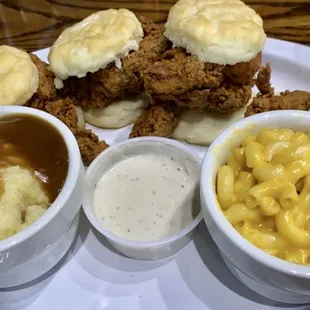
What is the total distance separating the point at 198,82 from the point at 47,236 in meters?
0.72

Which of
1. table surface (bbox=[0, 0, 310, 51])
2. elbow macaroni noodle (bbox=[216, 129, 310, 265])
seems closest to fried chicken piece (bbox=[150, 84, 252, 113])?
elbow macaroni noodle (bbox=[216, 129, 310, 265])

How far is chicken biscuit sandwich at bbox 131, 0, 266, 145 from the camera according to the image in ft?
5.51

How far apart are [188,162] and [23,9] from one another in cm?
156

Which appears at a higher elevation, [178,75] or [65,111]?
[178,75]

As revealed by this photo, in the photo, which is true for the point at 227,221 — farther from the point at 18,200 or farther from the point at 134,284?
the point at 18,200

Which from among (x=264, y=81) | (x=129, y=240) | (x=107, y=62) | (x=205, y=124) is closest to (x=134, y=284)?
(x=129, y=240)

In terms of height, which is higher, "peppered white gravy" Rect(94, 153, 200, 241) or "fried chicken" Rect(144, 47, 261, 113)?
"fried chicken" Rect(144, 47, 261, 113)

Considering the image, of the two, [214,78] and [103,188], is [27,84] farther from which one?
[214,78]

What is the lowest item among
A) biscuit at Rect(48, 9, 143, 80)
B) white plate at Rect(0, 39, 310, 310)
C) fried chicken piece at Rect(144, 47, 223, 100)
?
white plate at Rect(0, 39, 310, 310)

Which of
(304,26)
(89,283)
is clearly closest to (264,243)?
(89,283)

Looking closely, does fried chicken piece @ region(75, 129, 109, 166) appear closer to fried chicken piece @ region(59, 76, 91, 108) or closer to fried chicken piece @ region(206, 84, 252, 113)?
fried chicken piece @ region(59, 76, 91, 108)

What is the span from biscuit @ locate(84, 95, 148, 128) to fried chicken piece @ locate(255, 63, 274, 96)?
0.44 meters

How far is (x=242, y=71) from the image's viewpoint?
175 cm

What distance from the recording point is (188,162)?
176 cm
